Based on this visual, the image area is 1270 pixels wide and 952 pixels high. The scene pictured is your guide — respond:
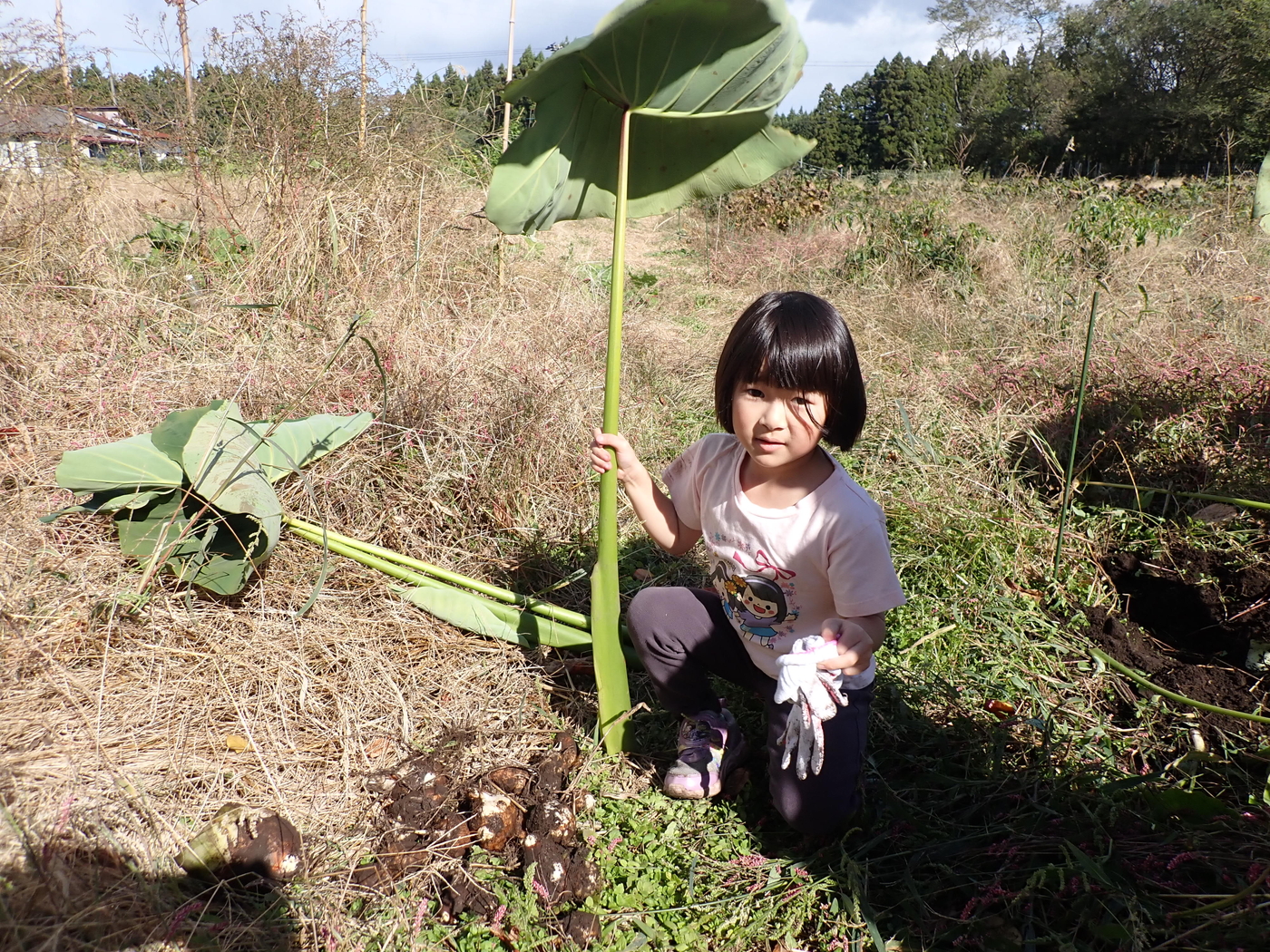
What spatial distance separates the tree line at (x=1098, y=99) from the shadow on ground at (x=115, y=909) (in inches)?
584

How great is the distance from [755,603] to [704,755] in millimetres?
346

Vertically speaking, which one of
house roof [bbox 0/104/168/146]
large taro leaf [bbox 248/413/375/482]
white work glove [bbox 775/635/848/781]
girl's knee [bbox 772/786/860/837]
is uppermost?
house roof [bbox 0/104/168/146]

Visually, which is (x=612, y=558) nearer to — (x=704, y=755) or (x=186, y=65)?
→ (x=704, y=755)

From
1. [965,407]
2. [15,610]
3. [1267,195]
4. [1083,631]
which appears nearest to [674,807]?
[1083,631]

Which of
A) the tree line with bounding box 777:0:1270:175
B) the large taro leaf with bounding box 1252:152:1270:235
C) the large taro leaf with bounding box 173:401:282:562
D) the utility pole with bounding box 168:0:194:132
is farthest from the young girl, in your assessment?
the tree line with bounding box 777:0:1270:175

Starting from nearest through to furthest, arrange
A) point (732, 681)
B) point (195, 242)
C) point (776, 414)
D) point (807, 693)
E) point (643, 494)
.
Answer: point (807, 693) < point (776, 414) < point (643, 494) < point (732, 681) < point (195, 242)

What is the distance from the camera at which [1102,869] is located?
1283mm

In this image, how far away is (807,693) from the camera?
4.04ft

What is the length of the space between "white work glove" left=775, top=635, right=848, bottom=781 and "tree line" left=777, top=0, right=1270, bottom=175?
46.8ft

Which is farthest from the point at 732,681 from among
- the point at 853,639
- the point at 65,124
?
the point at 65,124

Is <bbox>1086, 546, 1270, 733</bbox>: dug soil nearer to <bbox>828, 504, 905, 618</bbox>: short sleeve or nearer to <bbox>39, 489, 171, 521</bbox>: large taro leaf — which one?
<bbox>828, 504, 905, 618</bbox>: short sleeve

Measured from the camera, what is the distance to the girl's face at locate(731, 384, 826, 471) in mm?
1355

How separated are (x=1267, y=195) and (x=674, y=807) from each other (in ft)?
6.19

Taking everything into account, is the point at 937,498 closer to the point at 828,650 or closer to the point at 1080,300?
the point at 828,650
